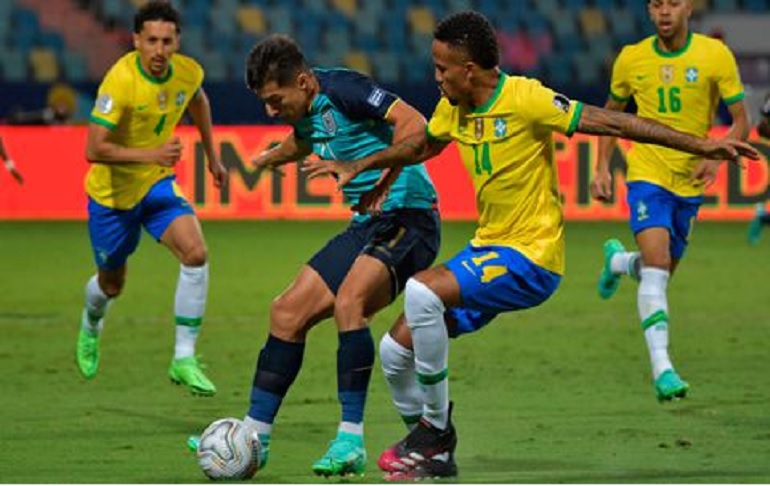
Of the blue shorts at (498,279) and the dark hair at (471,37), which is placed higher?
the dark hair at (471,37)

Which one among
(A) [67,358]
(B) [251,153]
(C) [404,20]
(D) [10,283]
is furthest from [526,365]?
(C) [404,20]

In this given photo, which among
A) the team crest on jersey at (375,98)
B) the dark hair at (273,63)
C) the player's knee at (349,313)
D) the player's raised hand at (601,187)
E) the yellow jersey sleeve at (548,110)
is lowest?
the player's raised hand at (601,187)

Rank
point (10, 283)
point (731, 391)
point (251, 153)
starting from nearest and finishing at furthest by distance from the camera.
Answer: point (731, 391), point (10, 283), point (251, 153)

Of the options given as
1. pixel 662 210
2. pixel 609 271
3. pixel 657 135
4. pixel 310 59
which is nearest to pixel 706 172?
pixel 662 210

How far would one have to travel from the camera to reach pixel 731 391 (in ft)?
34.8

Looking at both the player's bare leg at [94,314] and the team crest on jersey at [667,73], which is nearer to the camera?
the team crest on jersey at [667,73]

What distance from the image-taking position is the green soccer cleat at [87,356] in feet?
37.2

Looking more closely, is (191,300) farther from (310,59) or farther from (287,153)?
(310,59)

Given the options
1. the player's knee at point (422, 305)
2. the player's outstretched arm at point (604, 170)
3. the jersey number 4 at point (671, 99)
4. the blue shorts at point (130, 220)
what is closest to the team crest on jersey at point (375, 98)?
the player's knee at point (422, 305)

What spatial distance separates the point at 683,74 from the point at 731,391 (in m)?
1.74

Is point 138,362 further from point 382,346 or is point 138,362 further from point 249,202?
point 249,202

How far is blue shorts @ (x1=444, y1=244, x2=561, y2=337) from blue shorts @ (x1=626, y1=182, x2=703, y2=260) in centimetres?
298

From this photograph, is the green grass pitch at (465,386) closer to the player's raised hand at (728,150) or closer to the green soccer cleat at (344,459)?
the green soccer cleat at (344,459)

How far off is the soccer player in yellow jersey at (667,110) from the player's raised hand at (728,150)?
10.1 feet
